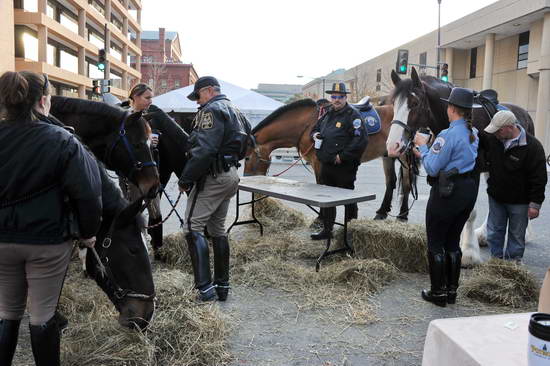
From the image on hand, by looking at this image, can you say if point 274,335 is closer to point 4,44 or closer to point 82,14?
point 4,44

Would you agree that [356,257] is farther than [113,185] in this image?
Yes

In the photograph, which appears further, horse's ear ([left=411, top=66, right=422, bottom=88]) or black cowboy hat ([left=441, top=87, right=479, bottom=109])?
horse's ear ([left=411, top=66, right=422, bottom=88])

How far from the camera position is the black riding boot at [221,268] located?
4.32 meters

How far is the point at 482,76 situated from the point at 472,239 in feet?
106

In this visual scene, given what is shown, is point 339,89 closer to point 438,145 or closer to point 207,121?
point 438,145

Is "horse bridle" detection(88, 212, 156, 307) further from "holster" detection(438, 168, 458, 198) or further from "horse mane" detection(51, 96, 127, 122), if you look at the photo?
"holster" detection(438, 168, 458, 198)

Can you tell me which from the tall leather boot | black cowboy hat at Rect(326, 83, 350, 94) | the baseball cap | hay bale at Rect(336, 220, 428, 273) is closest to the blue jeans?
hay bale at Rect(336, 220, 428, 273)

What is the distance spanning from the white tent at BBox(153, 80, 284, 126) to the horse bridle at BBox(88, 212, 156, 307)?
13.3m

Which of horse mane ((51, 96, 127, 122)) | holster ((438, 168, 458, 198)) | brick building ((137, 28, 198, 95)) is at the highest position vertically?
brick building ((137, 28, 198, 95))

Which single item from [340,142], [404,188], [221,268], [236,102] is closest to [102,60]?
[236,102]

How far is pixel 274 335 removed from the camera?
3.62m

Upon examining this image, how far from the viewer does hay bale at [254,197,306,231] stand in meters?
7.25

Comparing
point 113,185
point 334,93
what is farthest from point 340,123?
point 113,185

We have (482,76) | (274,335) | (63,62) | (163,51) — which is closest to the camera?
(274,335)
